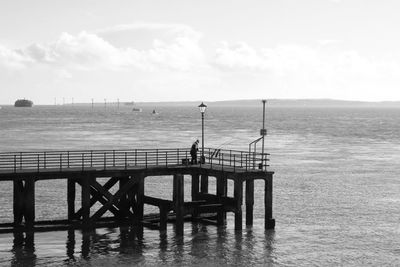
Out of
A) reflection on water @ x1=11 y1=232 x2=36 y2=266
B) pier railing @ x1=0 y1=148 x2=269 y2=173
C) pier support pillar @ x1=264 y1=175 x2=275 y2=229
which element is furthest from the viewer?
pier railing @ x1=0 y1=148 x2=269 y2=173

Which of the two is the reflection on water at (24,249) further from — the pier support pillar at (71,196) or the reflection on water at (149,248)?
the pier support pillar at (71,196)

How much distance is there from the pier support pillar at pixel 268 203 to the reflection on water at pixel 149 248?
58 centimetres

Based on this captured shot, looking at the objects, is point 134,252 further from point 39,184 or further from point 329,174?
point 329,174

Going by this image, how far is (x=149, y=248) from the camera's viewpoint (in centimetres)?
3988

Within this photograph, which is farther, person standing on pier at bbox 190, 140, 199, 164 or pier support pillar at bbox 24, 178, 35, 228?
person standing on pier at bbox 190, 140, 199, 164

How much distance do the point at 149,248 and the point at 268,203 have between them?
26.5ft

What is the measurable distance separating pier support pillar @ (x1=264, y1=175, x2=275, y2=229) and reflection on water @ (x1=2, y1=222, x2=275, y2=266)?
1.92 ft

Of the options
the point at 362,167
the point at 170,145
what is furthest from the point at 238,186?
the point at 170,145

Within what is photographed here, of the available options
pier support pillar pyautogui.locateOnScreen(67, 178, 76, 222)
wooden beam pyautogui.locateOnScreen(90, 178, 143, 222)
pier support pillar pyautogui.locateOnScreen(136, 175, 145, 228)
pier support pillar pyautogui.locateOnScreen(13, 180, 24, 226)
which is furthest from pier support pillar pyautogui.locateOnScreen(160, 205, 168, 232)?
pier support pillar pyautogui.locateOnScreen(13, 180, 24, 226)

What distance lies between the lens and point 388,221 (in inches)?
1946

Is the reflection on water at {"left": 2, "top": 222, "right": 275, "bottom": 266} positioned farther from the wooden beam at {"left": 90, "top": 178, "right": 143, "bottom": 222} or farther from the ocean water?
the wooden beam at {"left": 90, "top": 178, "right": 143, "bottom": 222}

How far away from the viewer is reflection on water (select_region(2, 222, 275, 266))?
3716cm

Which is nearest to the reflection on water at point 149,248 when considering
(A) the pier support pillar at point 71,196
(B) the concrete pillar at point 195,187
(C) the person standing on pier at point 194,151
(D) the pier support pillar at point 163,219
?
(D) the pier support pillar at point 163,219

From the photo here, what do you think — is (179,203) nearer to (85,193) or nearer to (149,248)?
(149,248)
